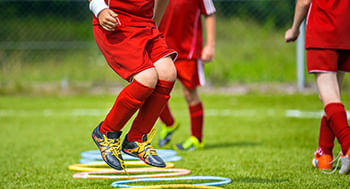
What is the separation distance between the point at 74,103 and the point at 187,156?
18.7ft

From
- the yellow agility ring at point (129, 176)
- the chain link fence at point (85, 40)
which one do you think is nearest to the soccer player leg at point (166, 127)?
the yellow agility ring at point (129, 176)

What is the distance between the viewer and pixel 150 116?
2.99 metres

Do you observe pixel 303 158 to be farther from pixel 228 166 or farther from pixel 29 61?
pixel 29 61

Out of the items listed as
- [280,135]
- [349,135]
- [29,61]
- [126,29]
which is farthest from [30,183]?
[29,61]

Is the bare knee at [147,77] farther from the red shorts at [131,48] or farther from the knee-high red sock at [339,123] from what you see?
the knee-high red sock at [339,123]

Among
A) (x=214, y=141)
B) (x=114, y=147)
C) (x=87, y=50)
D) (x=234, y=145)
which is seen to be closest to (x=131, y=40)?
(x=114, y=147)

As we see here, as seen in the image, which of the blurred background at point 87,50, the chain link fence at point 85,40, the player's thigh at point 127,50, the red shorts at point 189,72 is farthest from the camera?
the chain link fence at point 85,40

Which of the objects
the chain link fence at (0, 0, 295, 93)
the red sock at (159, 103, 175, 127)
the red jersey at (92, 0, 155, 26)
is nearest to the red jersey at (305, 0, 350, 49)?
the red jersey at (92, 0, 155, 26)

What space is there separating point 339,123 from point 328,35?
601 mm

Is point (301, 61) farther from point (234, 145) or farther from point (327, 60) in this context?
point (327, 60)

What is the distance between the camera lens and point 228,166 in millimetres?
3826

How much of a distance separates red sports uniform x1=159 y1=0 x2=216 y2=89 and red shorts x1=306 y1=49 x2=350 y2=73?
1.54 metres

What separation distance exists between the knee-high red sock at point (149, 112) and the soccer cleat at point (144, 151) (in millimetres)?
32

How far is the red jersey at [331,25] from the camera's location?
130 inches
